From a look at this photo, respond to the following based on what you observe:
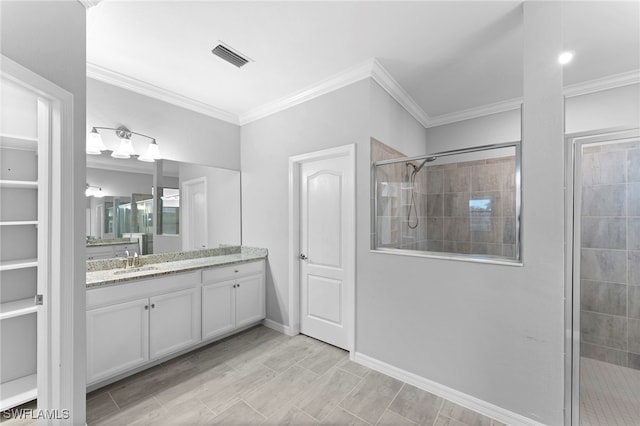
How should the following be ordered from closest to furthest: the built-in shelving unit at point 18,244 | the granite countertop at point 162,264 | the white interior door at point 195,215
→ the built-in shelving unit at point 18,244, the granite countertop at point 162,264, the white interior door at point 195,215

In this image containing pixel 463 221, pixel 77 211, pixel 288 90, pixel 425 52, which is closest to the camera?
pixel 77 211

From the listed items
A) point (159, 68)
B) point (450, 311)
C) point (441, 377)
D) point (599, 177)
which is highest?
point (159, 68)

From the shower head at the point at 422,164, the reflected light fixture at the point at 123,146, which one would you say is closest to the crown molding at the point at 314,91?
the shower head at the point at 422,164

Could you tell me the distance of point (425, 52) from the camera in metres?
2.22

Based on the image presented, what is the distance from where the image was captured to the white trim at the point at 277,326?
3044 millimetres

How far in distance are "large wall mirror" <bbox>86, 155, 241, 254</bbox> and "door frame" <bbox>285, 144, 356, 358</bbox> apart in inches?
39.0

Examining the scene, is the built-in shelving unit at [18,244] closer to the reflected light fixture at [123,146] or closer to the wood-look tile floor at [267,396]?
the reflected light fixture at [123,146]

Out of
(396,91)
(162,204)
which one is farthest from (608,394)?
(162,204)

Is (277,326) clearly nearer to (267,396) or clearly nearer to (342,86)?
(267,396)

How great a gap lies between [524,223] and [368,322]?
1494 millimetres

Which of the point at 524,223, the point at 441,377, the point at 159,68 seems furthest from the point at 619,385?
the point at 159,68

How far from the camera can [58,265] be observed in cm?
144

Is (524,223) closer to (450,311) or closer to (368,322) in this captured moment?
(450,311)

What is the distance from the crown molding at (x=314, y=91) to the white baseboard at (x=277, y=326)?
103 inches
